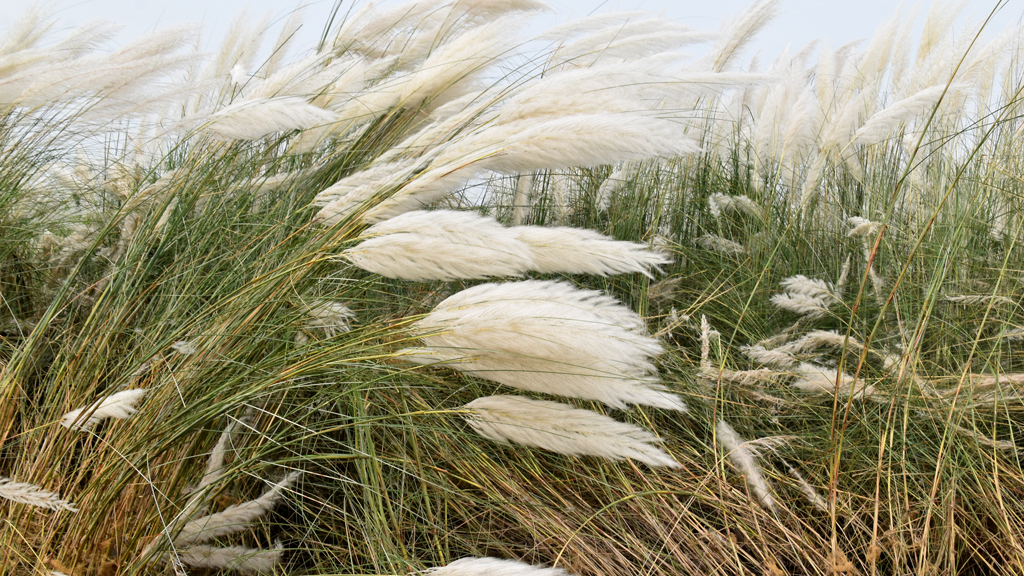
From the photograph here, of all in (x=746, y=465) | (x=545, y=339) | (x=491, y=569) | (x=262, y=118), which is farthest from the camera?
(x=262, y=118)

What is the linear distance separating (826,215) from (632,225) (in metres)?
0.72

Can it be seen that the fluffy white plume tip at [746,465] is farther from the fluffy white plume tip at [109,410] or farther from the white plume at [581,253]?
the fluffy white plume tip at [109,410]

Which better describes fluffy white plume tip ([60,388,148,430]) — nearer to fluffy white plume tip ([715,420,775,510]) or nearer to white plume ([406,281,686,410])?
white plume ([406,281,686,410])

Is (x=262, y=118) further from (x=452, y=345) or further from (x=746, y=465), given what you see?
(x=746, y=465)

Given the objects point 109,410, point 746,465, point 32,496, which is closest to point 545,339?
point 746,465

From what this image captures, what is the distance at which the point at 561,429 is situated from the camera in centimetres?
108

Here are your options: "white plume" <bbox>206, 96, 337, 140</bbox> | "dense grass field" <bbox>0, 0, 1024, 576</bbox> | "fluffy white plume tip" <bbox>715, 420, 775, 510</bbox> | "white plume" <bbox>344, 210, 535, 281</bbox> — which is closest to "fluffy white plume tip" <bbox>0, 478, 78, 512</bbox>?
"dense grass field" <bbox>0, 0, 1024, 576</bbox>

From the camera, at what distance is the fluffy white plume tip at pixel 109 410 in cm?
107

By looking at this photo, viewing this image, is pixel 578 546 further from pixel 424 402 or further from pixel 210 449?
pixel 210 449

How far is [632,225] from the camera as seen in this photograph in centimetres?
231

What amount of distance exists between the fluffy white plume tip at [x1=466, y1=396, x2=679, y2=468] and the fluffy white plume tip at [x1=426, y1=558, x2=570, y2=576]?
7.6 inches

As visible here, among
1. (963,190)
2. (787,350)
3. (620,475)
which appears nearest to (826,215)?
(963,190)

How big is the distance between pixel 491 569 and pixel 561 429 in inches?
10.3

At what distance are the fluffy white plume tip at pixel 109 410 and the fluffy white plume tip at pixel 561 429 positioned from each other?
1.59ft
